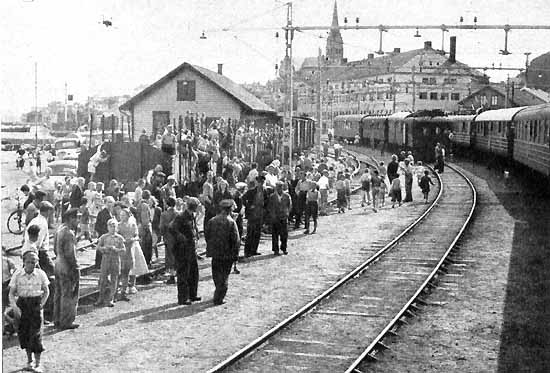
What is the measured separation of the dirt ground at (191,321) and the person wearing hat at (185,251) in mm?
286

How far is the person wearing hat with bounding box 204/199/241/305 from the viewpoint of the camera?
38.4 ft

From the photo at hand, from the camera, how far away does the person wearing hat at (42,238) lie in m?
8.84

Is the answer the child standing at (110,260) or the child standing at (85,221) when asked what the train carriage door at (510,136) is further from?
the child standing at (110,260)

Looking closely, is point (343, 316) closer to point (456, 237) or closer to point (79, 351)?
point (79, 351)

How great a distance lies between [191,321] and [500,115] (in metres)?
28.4

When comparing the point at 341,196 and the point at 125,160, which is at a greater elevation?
the point at 125,160

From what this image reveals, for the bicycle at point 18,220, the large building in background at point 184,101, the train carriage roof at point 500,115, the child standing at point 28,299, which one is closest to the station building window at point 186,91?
the large building in background at point 184,101

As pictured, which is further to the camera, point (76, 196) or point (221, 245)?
point (221, 245)

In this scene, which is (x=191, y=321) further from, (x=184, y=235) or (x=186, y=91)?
(x=186, y=91)

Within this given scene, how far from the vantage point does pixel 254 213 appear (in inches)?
623

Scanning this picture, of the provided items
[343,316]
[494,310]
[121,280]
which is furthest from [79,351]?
[494,310]

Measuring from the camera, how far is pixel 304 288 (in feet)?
43.0

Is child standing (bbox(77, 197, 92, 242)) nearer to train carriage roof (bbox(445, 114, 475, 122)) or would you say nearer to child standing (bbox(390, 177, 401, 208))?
child standing (bbox(390, 177, 401, 208))

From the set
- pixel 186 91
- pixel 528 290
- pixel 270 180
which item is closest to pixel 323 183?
pixel 270 180
